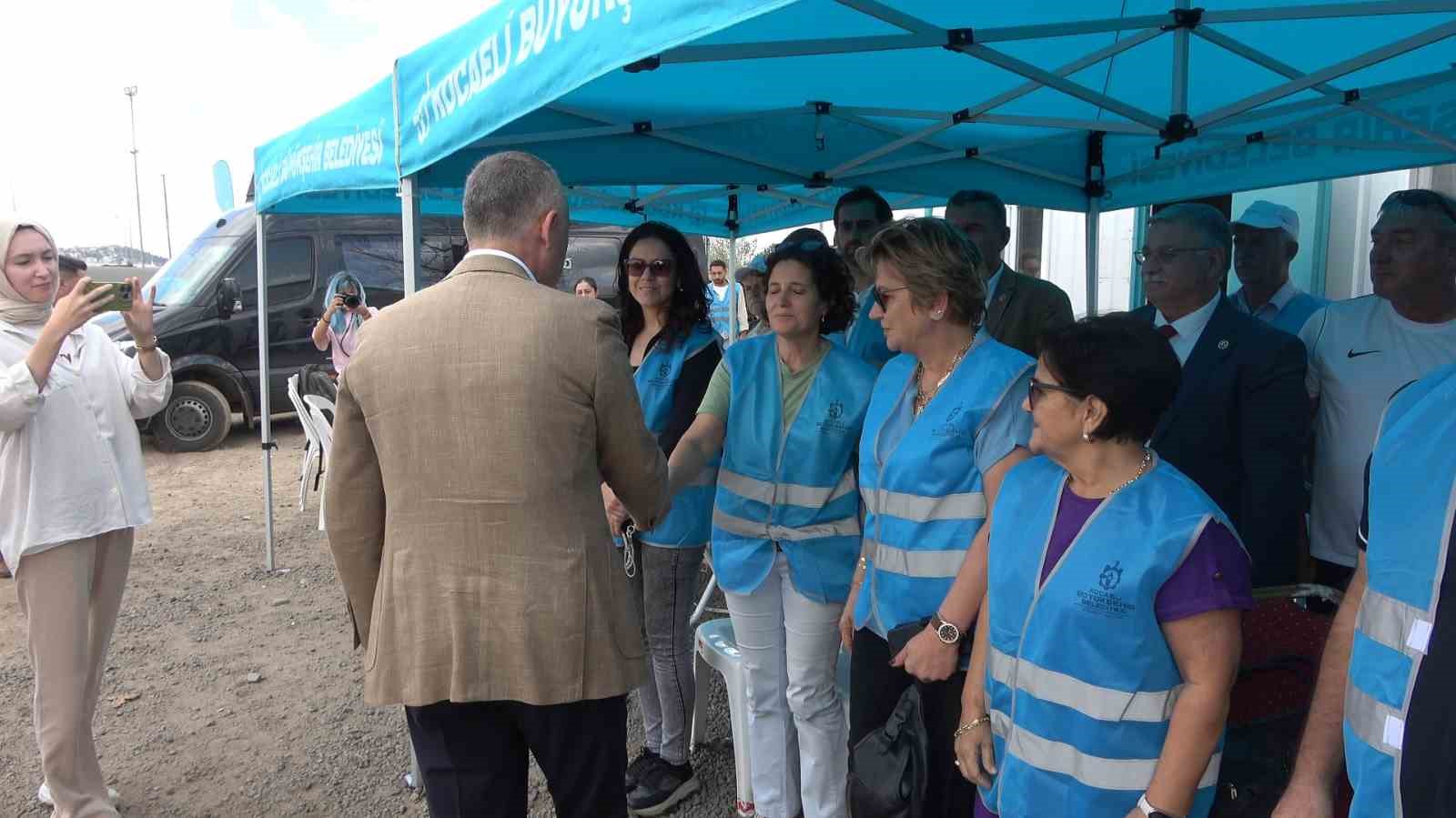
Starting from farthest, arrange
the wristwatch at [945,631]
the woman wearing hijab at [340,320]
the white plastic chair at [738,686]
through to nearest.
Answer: the woman wearing hijab at [340,320]
the white plastic chair at [738,686]
the wristwatch at [945,631]

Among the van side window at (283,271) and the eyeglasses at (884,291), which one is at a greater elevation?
the van side window at (283,271)

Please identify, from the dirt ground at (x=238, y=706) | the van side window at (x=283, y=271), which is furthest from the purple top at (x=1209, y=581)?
the van side window at (x=283, y=271)

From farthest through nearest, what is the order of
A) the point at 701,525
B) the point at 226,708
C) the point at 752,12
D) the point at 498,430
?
the point at 226,708 → the point at 701,525 → the point at 498,430 → the point at 752,12

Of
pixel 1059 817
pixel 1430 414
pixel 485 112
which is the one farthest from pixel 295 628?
pixel 1430 414

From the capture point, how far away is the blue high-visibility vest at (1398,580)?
1.00 metres

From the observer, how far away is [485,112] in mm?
2189

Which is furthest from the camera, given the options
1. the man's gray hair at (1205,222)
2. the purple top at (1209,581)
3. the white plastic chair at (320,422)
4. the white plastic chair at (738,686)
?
the white plastic chair at (320,422)

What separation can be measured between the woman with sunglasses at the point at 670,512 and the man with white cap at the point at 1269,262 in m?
2.07

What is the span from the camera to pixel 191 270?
30.1 ft

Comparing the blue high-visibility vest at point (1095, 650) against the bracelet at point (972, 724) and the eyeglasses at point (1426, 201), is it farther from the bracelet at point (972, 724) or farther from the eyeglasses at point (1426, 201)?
the eyeglasses at point (1426, 201)

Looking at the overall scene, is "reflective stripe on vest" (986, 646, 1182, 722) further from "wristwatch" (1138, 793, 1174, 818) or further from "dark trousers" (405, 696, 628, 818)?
"dark trousers" (405, 696, 628, 818)

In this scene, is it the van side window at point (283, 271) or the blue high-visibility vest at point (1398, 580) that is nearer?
the blue high-visibility vest at point (1398, 580)

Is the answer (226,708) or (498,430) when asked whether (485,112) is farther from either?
(226,708)

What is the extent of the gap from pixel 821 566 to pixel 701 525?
55 centimetres
